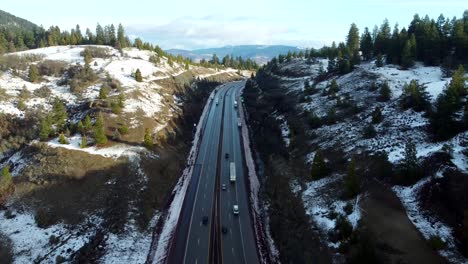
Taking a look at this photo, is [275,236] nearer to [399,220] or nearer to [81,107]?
[399,220]

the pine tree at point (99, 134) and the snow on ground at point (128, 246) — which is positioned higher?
the pine tree at point (99, 134)

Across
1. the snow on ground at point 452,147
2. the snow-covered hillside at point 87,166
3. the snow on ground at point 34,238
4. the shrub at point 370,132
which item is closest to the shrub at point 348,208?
the snow on ground at point 452,147

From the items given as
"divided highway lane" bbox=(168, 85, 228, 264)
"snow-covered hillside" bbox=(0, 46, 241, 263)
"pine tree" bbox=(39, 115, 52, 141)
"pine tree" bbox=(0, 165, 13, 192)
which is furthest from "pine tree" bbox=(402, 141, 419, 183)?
"pine tree" bbox=(39, 115, 52, 141)

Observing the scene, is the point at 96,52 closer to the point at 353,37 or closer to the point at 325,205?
the point at 353,37

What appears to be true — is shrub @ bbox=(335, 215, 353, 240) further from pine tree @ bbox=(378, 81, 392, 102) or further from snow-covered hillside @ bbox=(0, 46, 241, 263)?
pine tree @ bbox=(378, 81, 392, 102)

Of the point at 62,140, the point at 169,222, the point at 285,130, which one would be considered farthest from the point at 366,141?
the point at 62,140

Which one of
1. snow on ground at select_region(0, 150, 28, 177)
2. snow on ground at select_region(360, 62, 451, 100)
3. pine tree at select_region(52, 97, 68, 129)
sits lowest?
snow on ground at select_region(0, 150, 28, 177)

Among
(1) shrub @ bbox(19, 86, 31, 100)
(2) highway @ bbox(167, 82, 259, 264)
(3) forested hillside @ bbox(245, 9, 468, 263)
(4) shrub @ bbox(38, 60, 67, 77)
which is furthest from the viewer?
(4) shrub @ bbox(38, 60, 67, 77)

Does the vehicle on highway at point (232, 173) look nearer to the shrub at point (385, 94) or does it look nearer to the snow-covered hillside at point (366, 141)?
the snow-covered hillside at point (366, 141)

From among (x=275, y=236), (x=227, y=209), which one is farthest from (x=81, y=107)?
(x=275, y=236)
